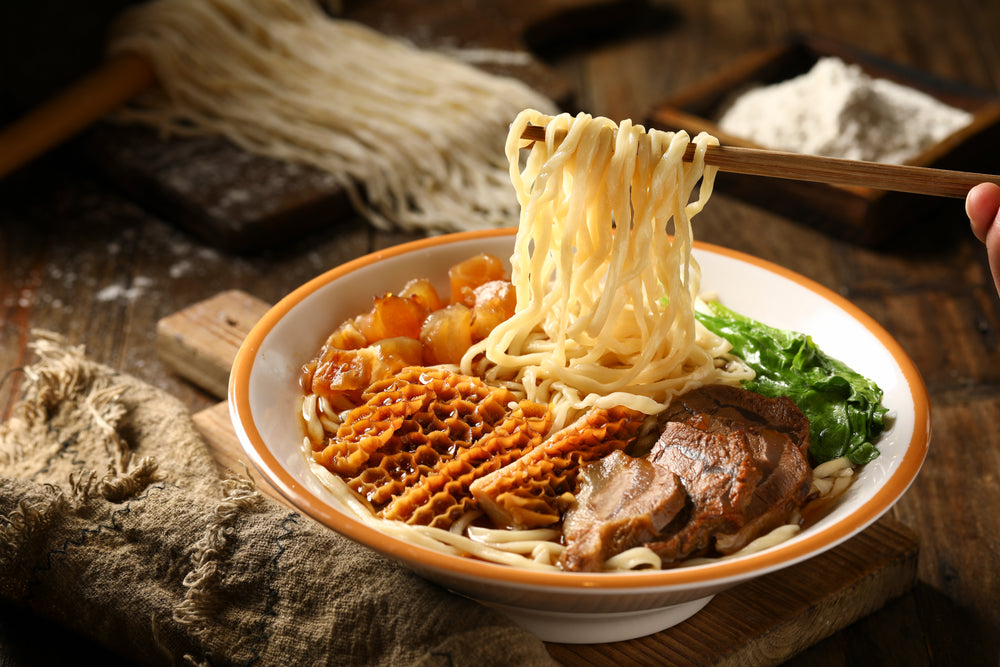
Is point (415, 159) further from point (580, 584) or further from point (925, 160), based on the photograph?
point (580, 584)

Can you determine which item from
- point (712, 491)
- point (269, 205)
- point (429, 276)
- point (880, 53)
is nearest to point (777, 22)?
point (880, 53)

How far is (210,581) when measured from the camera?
2188mm

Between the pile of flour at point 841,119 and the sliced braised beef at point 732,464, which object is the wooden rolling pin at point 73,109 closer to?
the pile of flour at point 841,119

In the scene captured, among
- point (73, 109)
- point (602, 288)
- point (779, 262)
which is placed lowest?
point (779, 262)

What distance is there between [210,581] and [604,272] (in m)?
1.23

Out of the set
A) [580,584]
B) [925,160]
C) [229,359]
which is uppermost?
[580,584]

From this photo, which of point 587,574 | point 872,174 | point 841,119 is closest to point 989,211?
point 872,174

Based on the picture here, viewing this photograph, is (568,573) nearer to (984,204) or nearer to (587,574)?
(587,574)

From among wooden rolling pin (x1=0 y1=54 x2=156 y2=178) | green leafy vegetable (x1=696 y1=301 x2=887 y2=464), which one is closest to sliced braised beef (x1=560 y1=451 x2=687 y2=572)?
green leafy vegetable (x1=696 y1=301 x2=887 y2=464)

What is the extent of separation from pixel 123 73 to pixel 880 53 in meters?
4.06

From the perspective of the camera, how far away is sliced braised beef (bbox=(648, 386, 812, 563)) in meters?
2.11

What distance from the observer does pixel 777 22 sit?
6137mm

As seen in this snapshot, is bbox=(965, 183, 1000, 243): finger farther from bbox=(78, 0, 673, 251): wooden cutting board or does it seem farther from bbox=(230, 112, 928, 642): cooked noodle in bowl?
bbox=(78, 0, 673, 251): wooden cutting board

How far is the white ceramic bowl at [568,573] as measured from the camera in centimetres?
192
